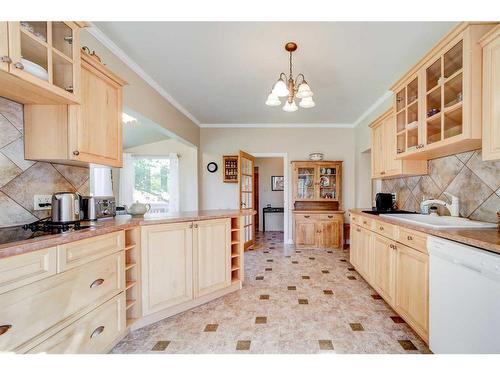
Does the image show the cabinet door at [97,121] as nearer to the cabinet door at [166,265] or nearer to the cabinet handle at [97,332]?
the cabinet door at [166,265]

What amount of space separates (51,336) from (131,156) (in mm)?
4914

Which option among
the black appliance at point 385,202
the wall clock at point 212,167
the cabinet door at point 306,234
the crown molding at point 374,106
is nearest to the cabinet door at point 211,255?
the black appliance at point 385,202

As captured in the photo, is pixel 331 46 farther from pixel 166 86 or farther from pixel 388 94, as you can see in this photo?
pixel 166 86

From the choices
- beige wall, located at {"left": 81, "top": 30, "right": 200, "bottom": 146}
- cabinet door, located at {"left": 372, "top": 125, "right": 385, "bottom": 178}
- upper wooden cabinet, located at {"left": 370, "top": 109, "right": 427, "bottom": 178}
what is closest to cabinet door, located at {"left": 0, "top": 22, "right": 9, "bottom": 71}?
beige wall, located at {"left": 81, "top": 30, "right": 200, "bottom": 146}

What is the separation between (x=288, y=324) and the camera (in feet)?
6.63

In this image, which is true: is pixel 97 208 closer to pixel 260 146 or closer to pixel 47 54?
pixel 47 54

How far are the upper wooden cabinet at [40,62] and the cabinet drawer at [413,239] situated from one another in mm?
2605

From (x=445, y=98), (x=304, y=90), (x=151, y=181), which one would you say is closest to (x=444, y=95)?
(x=445, y=98)

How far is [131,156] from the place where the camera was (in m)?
5.53

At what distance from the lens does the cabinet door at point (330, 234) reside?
183 inches

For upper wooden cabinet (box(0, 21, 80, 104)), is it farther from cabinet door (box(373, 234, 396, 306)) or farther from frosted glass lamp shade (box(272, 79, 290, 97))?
cabinet door (box(373, 234, 396, 306))

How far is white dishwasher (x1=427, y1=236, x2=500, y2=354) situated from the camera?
1.13 m

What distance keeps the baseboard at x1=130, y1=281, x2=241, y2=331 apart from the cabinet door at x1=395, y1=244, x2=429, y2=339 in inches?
64.4
